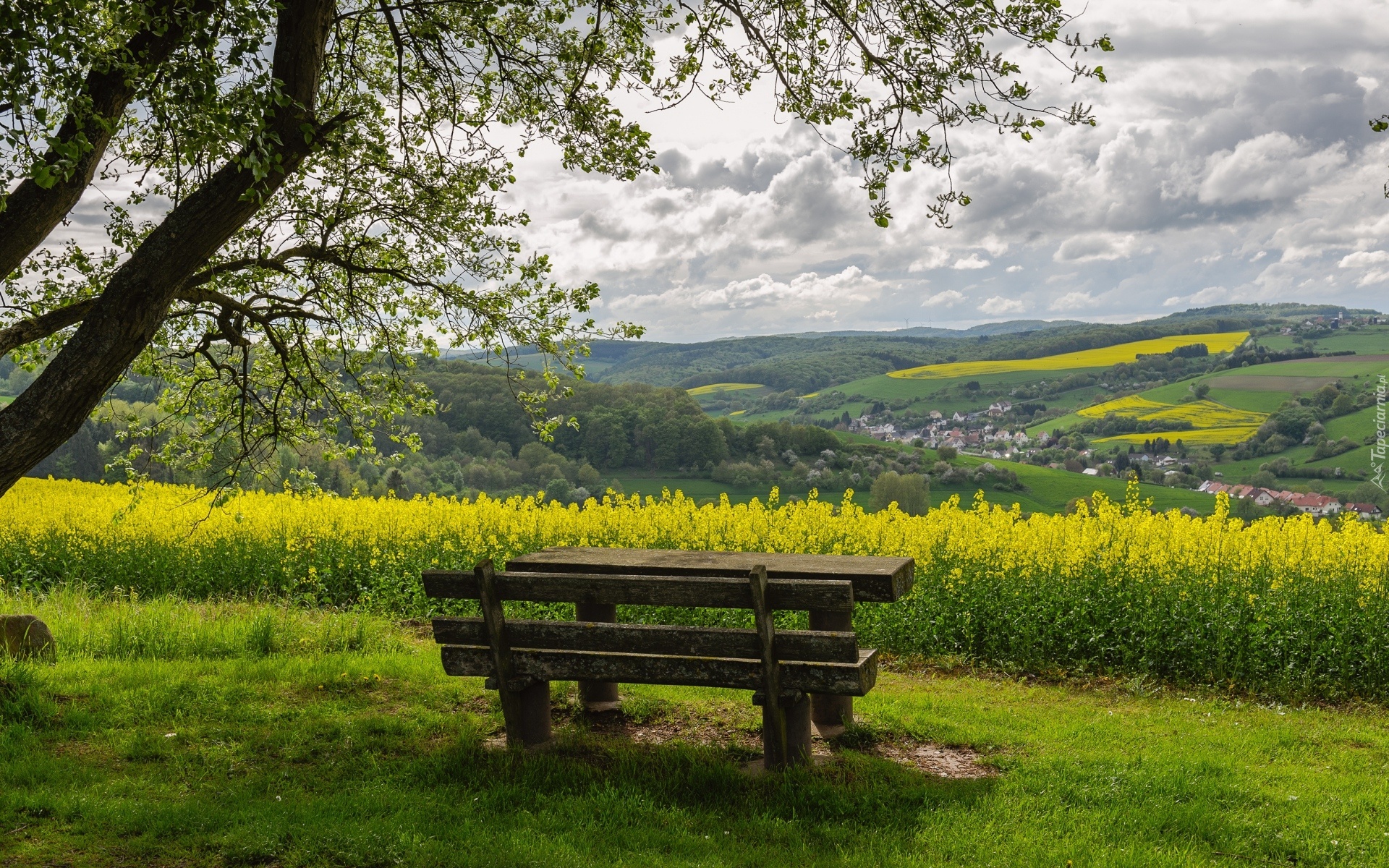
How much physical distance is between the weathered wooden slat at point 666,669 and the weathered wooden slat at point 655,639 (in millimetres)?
52

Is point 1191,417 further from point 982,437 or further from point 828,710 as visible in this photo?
point 828,710

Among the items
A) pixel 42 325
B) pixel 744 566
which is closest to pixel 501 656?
pixel 744 566

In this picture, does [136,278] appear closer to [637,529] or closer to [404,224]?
[404,224]

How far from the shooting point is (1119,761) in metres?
6.07

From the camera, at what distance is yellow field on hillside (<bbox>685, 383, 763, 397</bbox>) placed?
404ft

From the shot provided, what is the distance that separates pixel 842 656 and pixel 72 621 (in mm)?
8514

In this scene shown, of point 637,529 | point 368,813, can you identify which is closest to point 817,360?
point 637,529

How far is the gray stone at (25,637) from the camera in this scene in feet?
27.0

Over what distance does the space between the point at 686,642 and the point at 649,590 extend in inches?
14.4

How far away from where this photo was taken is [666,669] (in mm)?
5457

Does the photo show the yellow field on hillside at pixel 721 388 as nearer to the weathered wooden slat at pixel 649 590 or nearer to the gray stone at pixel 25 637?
the gray stone at pixel 25 637

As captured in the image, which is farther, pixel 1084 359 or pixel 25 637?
pixel 1084 359

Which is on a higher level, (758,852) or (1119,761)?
(758,852)

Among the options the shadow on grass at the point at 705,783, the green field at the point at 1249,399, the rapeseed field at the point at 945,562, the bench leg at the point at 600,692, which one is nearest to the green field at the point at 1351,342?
the green field at the point at 1249,399
